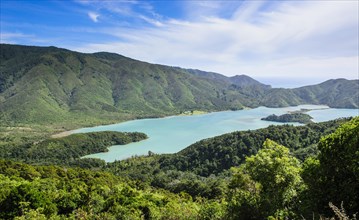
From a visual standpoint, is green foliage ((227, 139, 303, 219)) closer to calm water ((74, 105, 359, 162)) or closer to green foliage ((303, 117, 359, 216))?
green foliage ((303, 117, 359, 216))

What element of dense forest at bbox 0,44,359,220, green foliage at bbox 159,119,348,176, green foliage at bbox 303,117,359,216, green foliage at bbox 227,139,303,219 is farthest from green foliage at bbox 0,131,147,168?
green foliage at bbox 303,117,359,216

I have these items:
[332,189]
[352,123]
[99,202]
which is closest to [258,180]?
[332,189]

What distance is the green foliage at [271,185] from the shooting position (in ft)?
46.2

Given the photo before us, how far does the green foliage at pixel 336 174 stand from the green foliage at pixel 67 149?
83.4 metres

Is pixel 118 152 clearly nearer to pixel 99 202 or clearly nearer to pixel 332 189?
pixel 99 202

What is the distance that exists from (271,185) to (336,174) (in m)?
2.74

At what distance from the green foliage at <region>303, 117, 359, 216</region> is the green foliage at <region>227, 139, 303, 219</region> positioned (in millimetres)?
762

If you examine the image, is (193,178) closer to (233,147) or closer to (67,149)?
(233,147)

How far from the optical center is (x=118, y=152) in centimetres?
11744

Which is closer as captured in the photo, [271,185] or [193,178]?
[271,185]

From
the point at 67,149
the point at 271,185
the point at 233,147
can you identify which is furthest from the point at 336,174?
the point at 67,149

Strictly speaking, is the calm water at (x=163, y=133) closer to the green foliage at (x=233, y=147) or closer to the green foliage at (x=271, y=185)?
the green foliage at (x=233, y=147)

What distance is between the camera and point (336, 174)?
13.4 metres

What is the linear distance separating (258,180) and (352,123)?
4890mm
